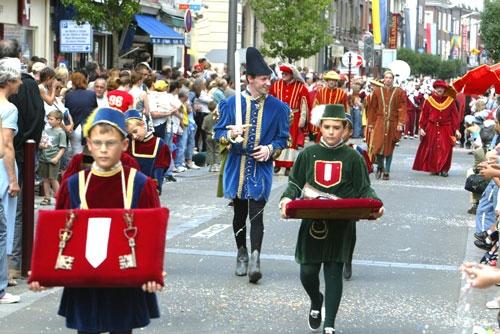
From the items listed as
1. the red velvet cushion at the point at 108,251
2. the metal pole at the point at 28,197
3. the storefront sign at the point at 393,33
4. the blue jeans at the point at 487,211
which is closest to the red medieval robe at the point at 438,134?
the blue jeans at the point at 487,211

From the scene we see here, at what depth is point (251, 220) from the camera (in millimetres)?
9984

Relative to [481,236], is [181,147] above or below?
above

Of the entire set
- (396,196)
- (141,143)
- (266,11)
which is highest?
(266,11)

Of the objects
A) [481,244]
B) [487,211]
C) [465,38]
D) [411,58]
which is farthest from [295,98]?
[465,38]

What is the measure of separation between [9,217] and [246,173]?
6.62 feet

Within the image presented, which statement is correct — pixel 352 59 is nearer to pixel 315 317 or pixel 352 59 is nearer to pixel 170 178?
pixel 170 178

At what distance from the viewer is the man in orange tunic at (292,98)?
19672mm

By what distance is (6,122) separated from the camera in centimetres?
877

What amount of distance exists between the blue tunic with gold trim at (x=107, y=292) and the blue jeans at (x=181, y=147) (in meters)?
14.5

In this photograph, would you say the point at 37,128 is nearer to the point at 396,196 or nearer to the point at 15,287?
the point at 15,287

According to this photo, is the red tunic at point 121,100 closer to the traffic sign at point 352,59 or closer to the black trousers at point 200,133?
the black trousers at point 200,133

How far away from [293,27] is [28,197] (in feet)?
114

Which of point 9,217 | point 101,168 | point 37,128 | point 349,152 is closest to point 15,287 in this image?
point 9,217

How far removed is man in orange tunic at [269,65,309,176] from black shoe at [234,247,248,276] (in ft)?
29.9
